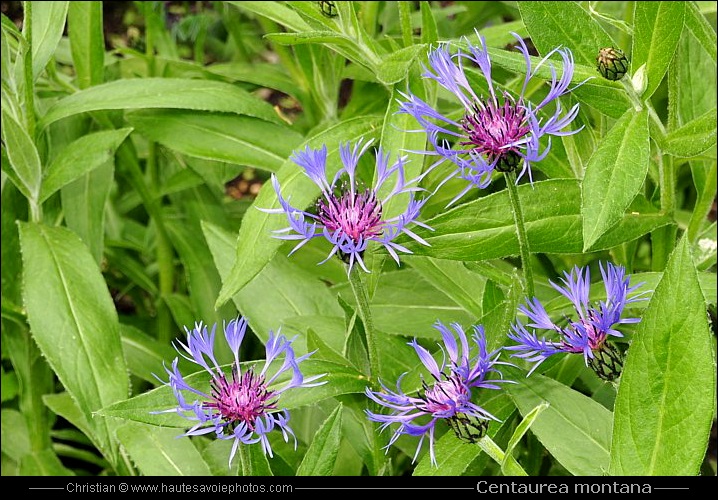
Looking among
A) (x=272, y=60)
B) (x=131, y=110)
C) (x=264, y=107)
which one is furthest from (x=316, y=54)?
(x=272, y=60)

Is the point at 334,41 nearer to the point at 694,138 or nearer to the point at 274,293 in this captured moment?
the point at 274,293

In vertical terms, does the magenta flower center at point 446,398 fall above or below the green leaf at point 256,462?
above

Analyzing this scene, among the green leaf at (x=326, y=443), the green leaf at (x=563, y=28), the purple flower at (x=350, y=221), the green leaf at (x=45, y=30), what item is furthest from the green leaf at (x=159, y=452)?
the green leaf at (x=563, y=28)

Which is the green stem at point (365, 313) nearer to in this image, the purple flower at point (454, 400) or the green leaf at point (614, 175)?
the purple flower at point (454, 400)

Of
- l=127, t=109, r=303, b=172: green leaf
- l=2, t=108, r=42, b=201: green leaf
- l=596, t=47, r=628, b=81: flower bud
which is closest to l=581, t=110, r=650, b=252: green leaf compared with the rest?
l=596, t=47, r=628, b=81: flower bud

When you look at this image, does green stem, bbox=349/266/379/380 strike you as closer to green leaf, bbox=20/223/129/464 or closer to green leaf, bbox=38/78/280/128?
green leaf, bbox=20/223/129/464
